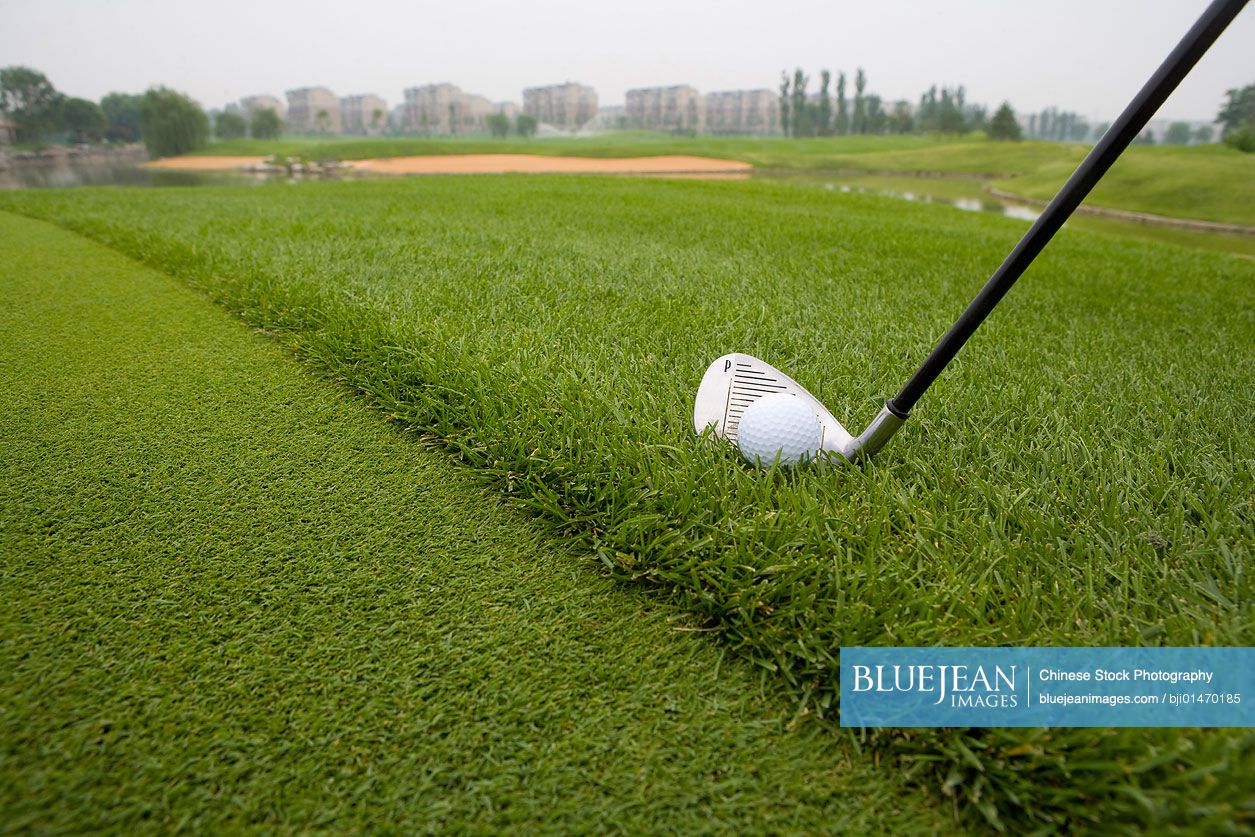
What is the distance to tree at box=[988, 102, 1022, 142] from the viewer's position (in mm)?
51219

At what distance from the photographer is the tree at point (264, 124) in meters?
54.3

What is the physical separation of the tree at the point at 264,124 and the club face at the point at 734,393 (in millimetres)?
67392

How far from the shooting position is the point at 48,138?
42.3 meters

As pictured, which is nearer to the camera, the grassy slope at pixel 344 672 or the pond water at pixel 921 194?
the grassy slope at pixel 344 672

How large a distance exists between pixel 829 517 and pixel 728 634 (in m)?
0.35

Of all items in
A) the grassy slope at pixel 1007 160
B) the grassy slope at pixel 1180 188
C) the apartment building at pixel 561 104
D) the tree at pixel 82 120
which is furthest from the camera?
the apartment building at pixel 561 104

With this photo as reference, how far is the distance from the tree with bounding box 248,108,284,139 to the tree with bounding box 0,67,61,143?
48.2 feet

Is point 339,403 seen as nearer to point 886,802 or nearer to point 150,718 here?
point 150,718

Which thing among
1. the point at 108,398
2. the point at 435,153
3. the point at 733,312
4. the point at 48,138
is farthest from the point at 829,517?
the point at 48,138

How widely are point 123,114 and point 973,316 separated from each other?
264ft

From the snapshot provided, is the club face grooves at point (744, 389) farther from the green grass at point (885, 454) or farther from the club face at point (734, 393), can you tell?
the green grass at point (885, 454)

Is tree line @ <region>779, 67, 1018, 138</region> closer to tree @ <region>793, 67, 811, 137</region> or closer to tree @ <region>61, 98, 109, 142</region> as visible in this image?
tree @ <region>793, 67, 811, 137</region>

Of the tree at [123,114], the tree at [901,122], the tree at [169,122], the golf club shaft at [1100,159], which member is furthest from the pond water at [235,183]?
the tree at [901,122]

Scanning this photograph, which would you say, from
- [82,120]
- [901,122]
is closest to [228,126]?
[82,120]
